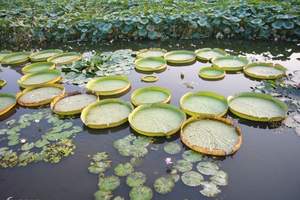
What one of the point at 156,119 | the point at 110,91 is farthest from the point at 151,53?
the point at 156,119

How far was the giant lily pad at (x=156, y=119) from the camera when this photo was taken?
340 cm

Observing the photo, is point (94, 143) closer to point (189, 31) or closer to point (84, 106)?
point (84, 106)

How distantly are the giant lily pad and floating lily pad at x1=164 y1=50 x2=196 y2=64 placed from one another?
5.77 feet

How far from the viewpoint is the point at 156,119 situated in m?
3.62

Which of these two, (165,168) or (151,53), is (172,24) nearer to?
(151,53)

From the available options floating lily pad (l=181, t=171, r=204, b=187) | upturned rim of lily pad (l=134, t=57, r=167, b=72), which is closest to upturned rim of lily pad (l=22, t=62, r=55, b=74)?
upturned rim of lily pad (l=134, t=57, r=167, b=72)

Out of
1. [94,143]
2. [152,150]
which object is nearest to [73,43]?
[94,143]

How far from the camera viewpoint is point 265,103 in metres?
3.81

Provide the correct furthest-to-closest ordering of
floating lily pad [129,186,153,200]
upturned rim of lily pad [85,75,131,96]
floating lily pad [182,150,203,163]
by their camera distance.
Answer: upturned rim of lily pad [85,75,131,96]
floating lily pad [182,150,203,163]
floating lily pad [129,186,153,200]

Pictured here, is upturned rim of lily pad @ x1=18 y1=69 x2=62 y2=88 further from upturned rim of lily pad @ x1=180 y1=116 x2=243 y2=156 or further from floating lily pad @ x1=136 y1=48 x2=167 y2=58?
upturned rim of lily pad @ x1=180 y1=116 x2=243 y2=156

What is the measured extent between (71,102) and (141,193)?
2031mm

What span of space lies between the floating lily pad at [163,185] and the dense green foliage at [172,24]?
4.59m

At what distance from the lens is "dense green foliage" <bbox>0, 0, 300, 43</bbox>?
636 cm

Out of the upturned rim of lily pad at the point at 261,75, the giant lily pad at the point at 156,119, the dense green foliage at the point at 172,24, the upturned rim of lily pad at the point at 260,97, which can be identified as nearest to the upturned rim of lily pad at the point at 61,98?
the giant lily pad at the point at 156,119
